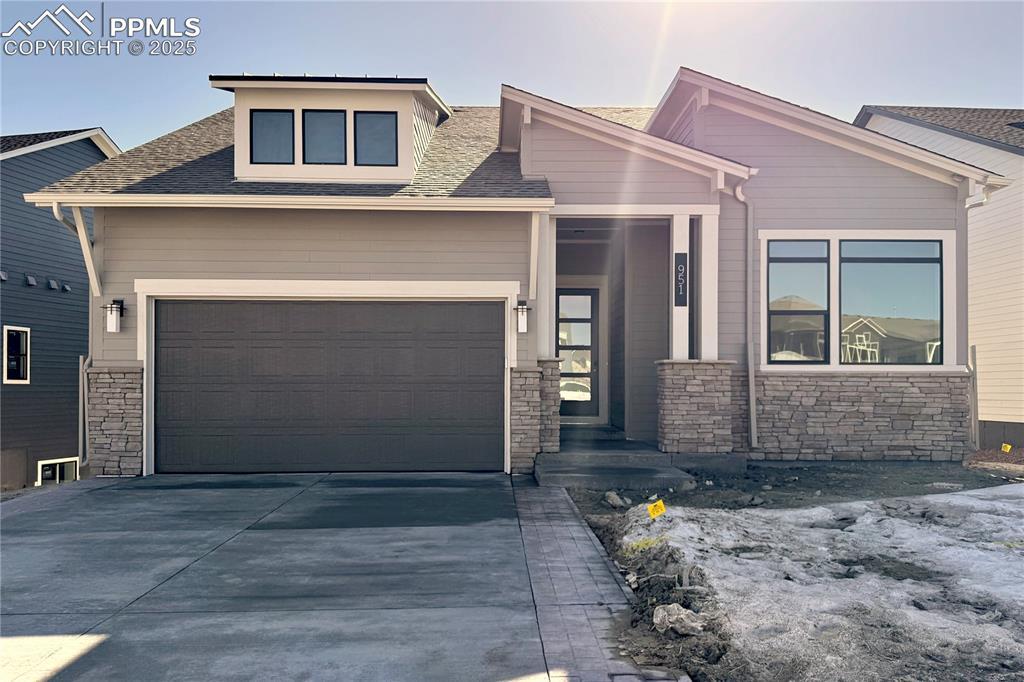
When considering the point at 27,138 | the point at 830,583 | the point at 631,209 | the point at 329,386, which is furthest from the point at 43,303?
the point at 830,583

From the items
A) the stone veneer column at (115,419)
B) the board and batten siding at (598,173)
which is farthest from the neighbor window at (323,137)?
the stone veneer column at (115,419)

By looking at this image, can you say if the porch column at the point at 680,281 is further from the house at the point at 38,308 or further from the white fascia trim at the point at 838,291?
the house at the point at 38,308

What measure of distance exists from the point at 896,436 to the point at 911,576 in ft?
21.9

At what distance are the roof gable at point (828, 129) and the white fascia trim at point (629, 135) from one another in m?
1.29

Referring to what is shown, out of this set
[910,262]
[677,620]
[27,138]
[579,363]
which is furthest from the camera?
[27,138]

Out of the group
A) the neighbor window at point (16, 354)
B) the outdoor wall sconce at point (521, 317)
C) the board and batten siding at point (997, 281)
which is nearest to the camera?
the outdoor wall sconce at point (521, 317)

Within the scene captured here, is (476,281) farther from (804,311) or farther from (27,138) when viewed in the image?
(27,138)

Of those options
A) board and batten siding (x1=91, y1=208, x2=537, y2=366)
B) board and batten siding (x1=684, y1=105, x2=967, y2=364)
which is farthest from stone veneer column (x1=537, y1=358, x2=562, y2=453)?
board and batten siding (x1=684, y1=105, x2=967, y2=364)

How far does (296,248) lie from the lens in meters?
10.6

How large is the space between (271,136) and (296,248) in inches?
A: 70.0

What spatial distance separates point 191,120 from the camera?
44.5 ft

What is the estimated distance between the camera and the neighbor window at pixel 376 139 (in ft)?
36.2

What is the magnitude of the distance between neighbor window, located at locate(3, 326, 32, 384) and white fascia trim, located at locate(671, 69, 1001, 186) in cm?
1414

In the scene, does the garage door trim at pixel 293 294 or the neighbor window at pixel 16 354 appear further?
the neighbor window at pixel 16 354
